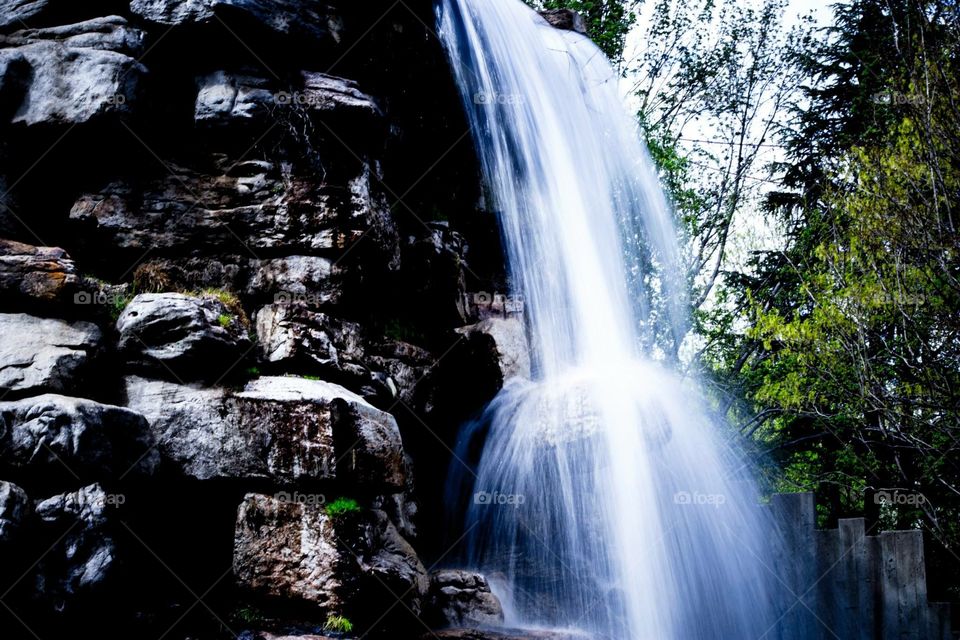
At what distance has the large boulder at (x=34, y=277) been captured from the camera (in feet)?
20.3

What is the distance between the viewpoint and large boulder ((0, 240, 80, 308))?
6199 millimetres

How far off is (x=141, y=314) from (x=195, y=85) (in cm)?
329

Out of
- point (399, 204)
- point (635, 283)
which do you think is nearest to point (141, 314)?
point (399, 204)

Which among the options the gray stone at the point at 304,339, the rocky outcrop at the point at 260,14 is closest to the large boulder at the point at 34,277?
the gray stone at the point at 304,339

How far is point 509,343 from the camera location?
38.2 ft

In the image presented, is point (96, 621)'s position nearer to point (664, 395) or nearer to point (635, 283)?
point (664, 395)

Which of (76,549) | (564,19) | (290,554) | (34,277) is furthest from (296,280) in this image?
(564,19)

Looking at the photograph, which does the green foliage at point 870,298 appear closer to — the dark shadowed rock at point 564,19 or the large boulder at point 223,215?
the dark shadowed rock at point 564,19

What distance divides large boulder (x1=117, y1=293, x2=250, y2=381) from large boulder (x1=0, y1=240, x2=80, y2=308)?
52 centimetres

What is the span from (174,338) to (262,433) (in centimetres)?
114

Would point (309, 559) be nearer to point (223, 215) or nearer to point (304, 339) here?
point (304, 339)

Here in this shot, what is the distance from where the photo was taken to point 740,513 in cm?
972

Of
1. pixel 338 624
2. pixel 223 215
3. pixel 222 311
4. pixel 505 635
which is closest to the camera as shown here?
pixel 338 624

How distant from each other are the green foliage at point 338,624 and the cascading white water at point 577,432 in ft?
9.84
